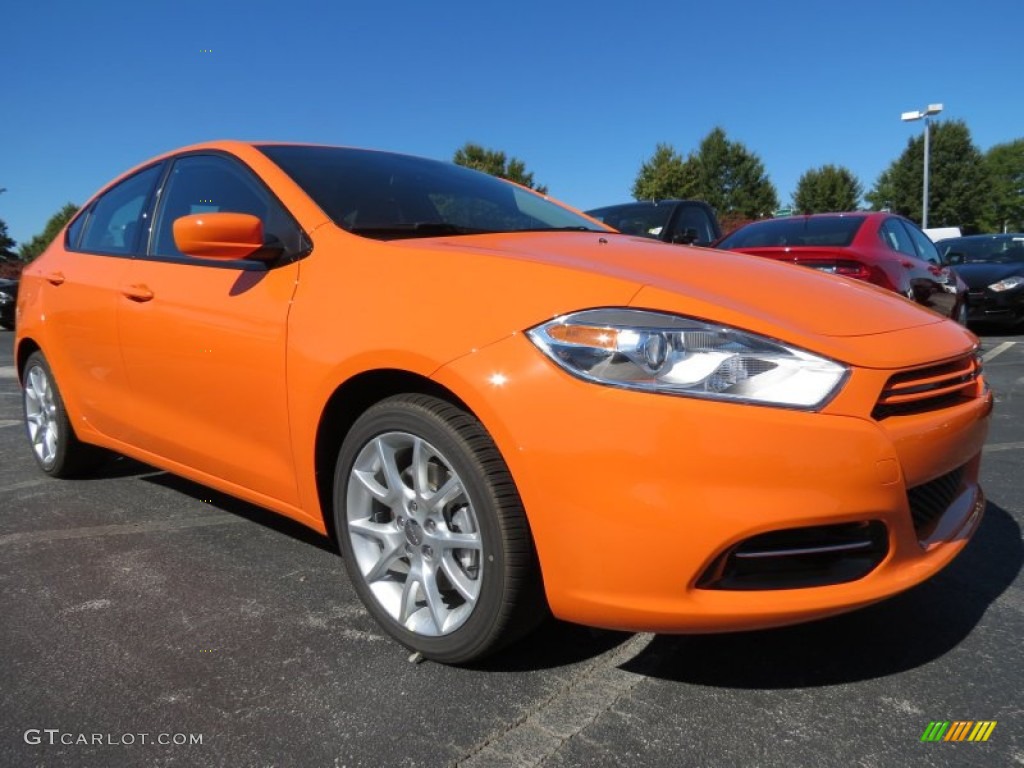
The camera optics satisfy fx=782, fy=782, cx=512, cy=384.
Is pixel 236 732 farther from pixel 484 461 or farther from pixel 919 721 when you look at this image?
pixel 919 721

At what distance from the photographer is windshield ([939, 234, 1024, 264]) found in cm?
1176

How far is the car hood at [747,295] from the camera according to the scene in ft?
5.80

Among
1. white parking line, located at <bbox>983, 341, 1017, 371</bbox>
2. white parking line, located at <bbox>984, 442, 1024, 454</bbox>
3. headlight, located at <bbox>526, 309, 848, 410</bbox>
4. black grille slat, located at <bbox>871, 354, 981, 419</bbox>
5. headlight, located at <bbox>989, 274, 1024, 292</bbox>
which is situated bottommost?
white parking line, located at <bbox>983, 341, 1017, 371</bbox>

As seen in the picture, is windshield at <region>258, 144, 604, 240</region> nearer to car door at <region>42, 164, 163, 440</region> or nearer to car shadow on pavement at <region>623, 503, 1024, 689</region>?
car door at <region>42, 164, 163, 440</region>

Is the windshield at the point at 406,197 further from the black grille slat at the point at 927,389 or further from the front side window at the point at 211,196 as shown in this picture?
the black grille slat at the point at 927,389

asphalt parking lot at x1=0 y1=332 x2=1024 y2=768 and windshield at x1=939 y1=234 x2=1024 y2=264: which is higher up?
windshield at x1=939 y1=234 x2=1024 y2=264

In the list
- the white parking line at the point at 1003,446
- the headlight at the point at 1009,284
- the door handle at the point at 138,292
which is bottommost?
the white parking line at the point at 1003,446

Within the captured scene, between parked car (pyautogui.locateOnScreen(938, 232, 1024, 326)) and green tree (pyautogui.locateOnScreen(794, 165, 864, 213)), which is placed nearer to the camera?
parked car (pyautogui.locateOnScreen(938, 232, 1024, 326))

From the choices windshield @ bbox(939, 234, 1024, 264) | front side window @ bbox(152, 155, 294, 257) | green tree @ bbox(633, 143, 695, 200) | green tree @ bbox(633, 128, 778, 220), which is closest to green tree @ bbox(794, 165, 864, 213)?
green tree @ bbox(633, 128, 778, 220)

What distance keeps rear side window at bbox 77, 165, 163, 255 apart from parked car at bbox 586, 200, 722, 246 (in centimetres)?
469

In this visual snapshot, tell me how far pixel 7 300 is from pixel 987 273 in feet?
50.5

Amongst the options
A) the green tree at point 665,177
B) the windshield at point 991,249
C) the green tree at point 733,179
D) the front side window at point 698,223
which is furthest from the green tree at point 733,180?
the front side window at point 698,223

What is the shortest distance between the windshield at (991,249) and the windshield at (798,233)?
6429 millimetres

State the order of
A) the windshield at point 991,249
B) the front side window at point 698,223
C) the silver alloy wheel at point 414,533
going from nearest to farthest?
the silver alloy wheel at point 414,533
the front side window at point 698,223
the windshield at point 991,249
